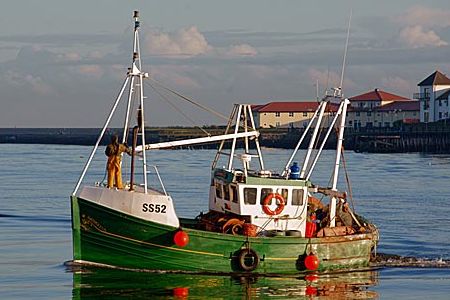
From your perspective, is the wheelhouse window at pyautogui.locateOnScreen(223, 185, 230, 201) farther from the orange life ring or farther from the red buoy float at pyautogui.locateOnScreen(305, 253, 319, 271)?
the red buoy float at pyautogui.locateOnScreen(305, 253, 319, 271)

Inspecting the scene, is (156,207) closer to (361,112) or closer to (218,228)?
(218,228)

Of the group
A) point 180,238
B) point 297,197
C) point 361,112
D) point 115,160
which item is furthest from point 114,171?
point 361,112

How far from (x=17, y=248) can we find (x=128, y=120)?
26.8ft

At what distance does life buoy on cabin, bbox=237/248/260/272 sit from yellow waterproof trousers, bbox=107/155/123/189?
11.1 ft

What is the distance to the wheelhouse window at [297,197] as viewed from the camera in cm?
2636

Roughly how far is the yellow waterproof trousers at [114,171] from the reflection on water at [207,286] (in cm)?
214

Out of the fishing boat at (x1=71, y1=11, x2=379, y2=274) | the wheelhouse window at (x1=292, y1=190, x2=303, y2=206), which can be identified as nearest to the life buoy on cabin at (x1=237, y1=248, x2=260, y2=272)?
the fishing boat at (x1=71, y1=11, x2=379, y2=274)

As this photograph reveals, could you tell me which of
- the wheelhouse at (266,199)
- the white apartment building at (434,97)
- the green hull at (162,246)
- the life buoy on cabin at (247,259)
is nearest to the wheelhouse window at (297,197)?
the wheelhouse at (266,199)

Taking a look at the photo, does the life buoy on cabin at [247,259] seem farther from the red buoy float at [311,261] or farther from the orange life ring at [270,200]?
the red buoy float at [311,261]

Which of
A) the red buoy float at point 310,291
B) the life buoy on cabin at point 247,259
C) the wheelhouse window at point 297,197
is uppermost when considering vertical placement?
the wheelhouse window at point 297,197

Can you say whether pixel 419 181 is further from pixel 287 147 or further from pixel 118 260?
pixel 287 147

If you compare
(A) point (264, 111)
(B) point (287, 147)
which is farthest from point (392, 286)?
(A) point (264, 111)

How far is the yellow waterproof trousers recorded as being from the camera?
84.4 ft

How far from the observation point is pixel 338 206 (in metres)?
28.4
